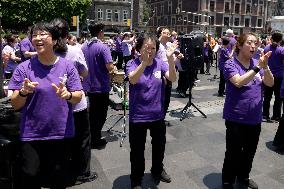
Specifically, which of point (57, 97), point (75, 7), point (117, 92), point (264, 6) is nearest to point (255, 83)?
point (57, 97)

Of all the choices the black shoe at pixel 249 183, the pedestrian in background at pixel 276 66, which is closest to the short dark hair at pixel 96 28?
the black shoe at pixel 249 183

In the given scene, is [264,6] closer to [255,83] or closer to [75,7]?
Result: [75,7]

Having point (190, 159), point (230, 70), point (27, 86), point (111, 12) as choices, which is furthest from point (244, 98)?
point (111, 12)

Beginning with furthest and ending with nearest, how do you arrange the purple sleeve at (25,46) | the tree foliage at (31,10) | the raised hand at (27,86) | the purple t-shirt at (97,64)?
the tree foliage at (31,10) < the purple sleeve at (25,46) < the purple t-shirt at (97,64) < the raised hand at (27,86)

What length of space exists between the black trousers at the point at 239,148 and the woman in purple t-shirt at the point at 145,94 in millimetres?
858

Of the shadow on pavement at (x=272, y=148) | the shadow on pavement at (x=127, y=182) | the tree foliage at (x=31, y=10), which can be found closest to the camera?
the shadow on pavement at (x=127, y=182)

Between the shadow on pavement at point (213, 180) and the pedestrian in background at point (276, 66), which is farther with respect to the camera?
the pedestrian in background at point (276, 66)

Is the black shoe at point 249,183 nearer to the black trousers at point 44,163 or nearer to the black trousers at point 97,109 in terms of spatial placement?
the black trousers at point 44,163

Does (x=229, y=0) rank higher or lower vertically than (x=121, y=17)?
higher

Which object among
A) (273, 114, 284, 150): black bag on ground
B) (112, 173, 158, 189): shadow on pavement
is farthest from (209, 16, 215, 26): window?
(112, 173, 158, 189): shadow on pavement

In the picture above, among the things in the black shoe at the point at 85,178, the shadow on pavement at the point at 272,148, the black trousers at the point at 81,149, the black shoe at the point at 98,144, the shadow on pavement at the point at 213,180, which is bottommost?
the shadow on pavement at the point at 213,180

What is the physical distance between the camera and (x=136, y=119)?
409cm

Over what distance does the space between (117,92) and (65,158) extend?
13.4 feet

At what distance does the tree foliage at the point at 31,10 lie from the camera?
49.2 meters
